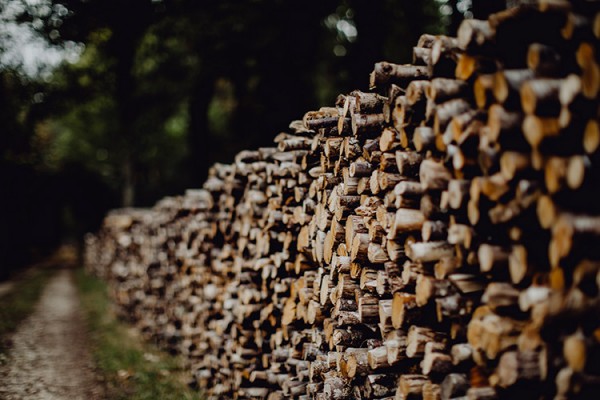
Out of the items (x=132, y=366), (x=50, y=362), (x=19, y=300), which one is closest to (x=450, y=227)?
(x=132, y=366)

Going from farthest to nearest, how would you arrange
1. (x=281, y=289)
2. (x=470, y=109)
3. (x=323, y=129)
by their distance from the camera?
(x=281, y=289), (x=323, y=129), (x=470, y=109)

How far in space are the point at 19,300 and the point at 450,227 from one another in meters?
12.9

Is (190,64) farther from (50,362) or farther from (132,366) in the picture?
(132,366)

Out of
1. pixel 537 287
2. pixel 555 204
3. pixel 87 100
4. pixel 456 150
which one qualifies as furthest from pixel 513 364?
pixel 87 100

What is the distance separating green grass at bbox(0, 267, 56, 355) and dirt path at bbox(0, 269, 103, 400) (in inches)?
6.8

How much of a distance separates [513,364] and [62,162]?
3086 centimetres

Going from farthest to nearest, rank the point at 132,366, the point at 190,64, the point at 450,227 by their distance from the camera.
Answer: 1. the point at 190,64
2. the point at 132,366
3. the point at 450,227

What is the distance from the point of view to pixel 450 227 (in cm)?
258

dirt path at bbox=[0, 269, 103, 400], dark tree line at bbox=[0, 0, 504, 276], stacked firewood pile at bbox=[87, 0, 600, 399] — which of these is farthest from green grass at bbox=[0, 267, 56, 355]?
stacked firewood pile at bbox=[87, 0, 600, 399]

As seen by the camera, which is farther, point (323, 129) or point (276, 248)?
point (276, 248)

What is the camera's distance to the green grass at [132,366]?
19.9ft

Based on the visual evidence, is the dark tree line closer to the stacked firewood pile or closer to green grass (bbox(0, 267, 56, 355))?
green grass (bbox(0, 267, 56, 355))

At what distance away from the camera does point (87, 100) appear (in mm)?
17469

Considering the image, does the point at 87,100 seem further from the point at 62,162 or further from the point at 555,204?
the point at 555,204
